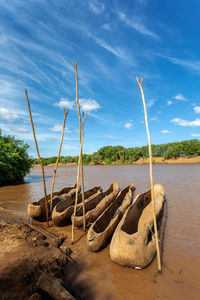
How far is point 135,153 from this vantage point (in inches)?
1943

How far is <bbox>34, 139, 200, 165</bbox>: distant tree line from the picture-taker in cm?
4188

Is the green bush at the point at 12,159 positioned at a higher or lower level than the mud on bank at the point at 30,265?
higher

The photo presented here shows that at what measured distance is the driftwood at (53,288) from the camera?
2.04 metres

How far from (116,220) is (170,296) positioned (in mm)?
1813

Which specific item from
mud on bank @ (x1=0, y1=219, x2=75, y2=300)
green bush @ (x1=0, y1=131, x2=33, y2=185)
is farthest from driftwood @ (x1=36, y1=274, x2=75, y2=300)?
green bush @ (x1=0, y1=131, x2=33, y2=185)

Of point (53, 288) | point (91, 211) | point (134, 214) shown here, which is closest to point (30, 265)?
point (53, 288)

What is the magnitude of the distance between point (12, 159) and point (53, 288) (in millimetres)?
13382

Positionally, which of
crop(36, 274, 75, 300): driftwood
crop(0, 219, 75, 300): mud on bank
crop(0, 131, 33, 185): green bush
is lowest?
crop(0, 219, 75, 300): mud on bank

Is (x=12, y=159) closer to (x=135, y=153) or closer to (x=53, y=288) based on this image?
(x=53, y=288)

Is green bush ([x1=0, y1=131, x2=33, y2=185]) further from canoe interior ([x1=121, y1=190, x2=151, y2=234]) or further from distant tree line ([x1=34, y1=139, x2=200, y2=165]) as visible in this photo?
distant tree line ([x1=34, y1=139, x2=200, y2=165])

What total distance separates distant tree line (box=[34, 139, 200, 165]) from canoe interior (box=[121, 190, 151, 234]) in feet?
135

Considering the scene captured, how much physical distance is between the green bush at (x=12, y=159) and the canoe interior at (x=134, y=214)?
11445mm

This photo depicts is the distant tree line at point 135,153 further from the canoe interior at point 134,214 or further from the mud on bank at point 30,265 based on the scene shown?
the mud on bank at point 30,265

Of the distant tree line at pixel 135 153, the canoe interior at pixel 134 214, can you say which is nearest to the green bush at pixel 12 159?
the canoe interior at pixel 134 214
